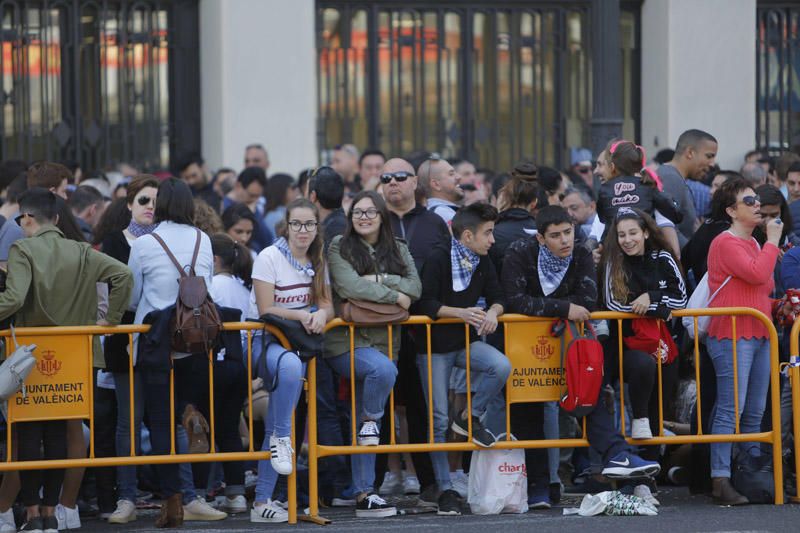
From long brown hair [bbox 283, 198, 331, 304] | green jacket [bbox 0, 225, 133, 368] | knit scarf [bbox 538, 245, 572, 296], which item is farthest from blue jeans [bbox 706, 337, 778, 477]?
green jacket [bbox 0, 225, 133, 368]

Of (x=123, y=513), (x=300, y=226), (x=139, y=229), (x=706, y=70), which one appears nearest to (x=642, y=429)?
(x=300, y=226)

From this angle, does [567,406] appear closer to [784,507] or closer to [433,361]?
[433,361]

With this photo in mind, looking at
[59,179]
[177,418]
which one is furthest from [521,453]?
[59,179]

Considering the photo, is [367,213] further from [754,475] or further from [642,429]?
[754,475]

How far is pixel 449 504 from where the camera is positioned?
29.9 feet

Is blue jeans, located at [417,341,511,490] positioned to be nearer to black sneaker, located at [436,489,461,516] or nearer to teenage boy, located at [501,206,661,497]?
black sneaker, located at [436,489,461,516]

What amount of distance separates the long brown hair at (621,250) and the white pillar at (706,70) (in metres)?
7.98

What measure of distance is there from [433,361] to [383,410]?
1.38ft

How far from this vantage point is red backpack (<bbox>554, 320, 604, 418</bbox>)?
8.86 metres

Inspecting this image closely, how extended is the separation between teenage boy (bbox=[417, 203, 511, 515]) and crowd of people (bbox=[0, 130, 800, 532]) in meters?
0.01

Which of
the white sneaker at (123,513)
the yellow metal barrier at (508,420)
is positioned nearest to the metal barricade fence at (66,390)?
the white sneaker at (123,513)

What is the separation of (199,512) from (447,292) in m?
1.96

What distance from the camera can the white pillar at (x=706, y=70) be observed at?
56.0 feet

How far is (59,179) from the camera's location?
33.3 feet
